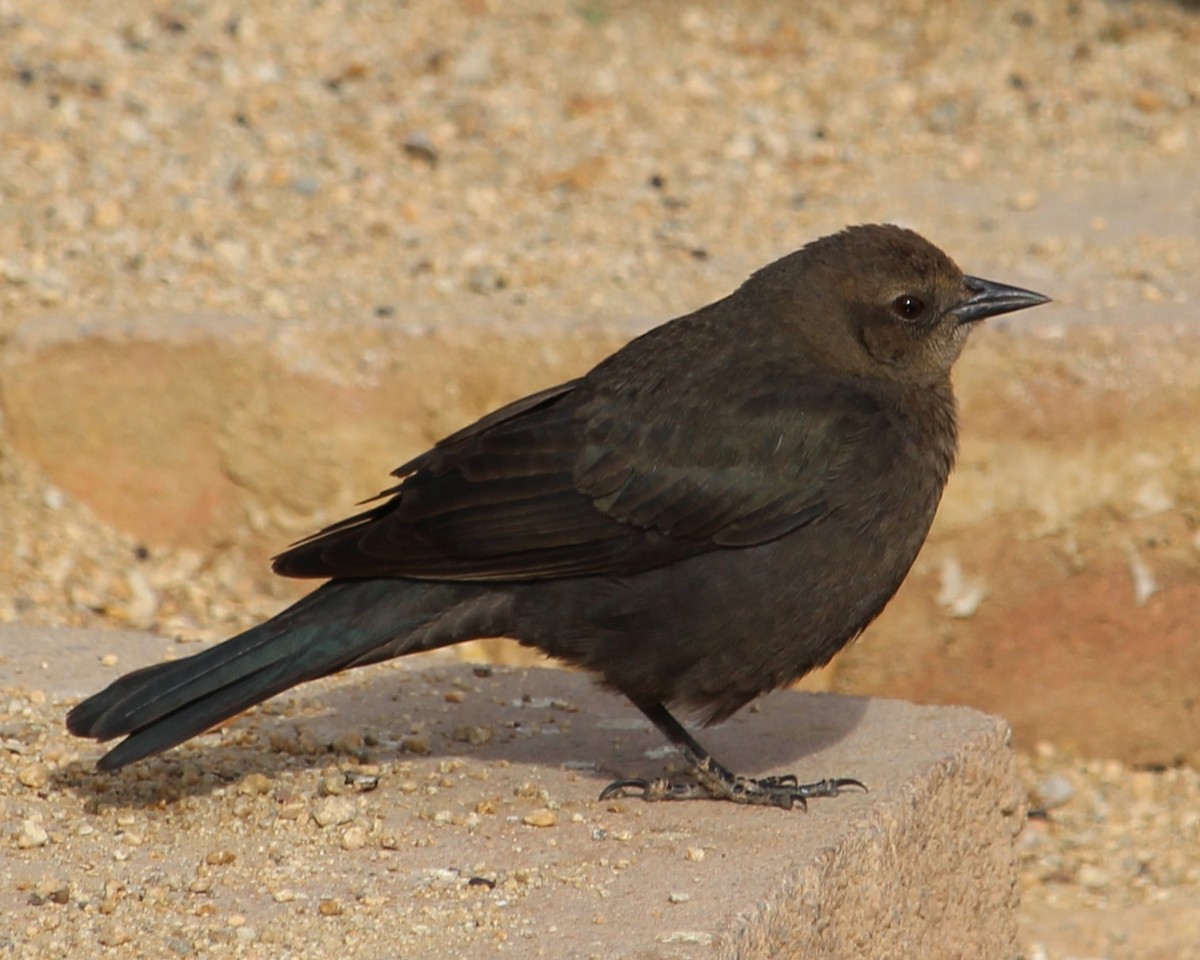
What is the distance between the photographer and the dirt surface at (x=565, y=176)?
661cm

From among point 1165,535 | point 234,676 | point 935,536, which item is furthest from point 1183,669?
point 234,676

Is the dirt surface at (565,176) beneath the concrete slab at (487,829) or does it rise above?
above

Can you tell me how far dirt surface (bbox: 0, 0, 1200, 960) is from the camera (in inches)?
260

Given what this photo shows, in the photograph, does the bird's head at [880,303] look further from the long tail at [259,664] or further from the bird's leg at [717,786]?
the long tail at [259,664]

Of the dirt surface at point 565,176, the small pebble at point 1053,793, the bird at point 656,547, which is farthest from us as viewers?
the dirt surface at point 565,176

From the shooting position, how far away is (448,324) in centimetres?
674

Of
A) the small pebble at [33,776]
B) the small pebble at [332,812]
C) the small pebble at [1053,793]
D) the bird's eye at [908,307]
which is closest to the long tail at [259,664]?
the small pebble at [33,776]

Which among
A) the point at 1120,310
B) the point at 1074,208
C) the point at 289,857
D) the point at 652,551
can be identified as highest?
the point at 1074,208

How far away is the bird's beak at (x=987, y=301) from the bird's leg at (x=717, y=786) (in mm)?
1254

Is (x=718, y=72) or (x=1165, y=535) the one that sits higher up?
(x=718, y=72)

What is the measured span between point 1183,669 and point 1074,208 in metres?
2.37

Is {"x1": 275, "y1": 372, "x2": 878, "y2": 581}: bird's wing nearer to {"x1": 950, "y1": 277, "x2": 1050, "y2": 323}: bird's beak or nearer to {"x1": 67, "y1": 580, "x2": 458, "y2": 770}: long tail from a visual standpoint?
{"x1": 67, "y1": 580, "x2": 458, "y2": 770}: long tail

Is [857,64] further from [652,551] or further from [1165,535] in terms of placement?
[652,551]

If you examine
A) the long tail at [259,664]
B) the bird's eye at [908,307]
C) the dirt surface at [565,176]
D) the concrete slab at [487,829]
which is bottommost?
the concrete slab at [487,829]
